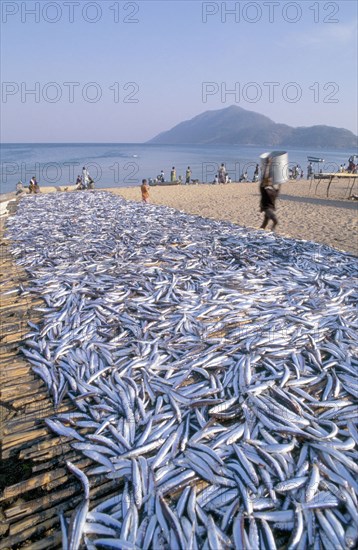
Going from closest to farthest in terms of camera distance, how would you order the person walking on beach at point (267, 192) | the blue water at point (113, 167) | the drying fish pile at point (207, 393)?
1. the drying fish pile at point (207, 393)
2. the person walking on beach at point (267, 192)
3. the blue water at point (113, 167)

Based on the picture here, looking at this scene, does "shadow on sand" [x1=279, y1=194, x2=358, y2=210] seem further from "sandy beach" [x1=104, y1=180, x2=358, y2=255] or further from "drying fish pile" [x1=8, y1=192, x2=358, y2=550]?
"drying fish pile" [x1=8, y1=192, x2=358, y2=550]

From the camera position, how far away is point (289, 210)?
1653 centimetres

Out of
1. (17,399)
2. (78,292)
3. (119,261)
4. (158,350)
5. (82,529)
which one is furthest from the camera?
(119,261)

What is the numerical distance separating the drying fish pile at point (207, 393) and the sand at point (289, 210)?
4969mm

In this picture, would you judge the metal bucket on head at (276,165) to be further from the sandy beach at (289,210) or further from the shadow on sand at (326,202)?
the shadow on sand at (326,202)

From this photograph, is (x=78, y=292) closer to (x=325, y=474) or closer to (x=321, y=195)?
(x=325, y=474)

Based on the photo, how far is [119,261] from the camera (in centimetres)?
689

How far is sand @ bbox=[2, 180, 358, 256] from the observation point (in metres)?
11.4

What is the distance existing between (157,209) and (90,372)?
10060 millimetres

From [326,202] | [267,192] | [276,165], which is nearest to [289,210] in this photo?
[326,202]

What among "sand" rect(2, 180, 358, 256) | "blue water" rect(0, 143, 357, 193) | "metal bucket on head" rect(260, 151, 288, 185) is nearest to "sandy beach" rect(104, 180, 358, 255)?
"sand" rect(2, 180, 358, 256)

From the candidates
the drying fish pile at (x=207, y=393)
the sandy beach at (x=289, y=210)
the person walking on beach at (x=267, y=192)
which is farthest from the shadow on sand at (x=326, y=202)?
the drying fish pile at (x=207, y=393)

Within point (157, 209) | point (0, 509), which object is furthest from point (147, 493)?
point (157, 209)

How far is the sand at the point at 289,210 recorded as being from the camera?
11.4 meters
